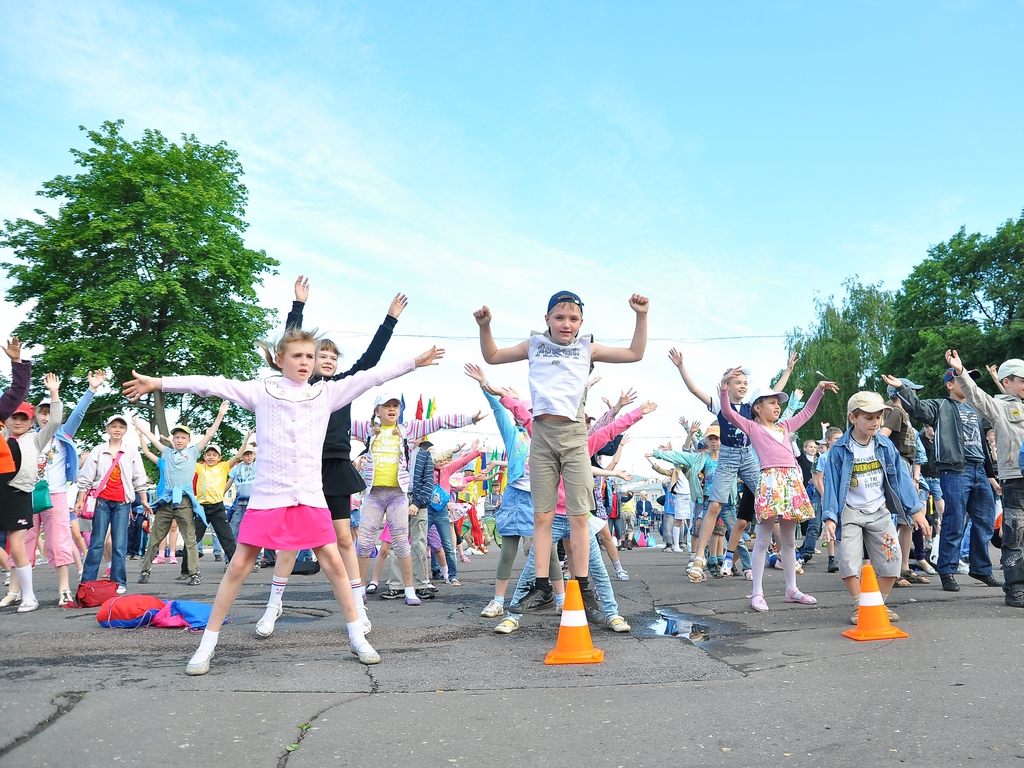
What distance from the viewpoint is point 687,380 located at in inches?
318

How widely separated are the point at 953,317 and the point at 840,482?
39.7 metres

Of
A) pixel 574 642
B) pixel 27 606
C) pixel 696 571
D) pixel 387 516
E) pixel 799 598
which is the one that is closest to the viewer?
pixel 574 642

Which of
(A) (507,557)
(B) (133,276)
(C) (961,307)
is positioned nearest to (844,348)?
(C) (961,307)

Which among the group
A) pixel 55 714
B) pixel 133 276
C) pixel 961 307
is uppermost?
pixel 961 307

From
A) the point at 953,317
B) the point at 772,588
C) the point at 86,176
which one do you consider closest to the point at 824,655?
the point at 772,588

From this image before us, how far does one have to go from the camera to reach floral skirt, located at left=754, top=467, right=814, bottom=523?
24.9 feet

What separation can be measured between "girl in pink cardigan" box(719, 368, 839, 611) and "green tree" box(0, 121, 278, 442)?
24.1 meters

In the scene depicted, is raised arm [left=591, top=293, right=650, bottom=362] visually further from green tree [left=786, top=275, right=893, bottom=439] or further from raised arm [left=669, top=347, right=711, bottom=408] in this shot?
green tree [left=786, top=275, right=893, bottom=439]

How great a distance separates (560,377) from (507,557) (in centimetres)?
210

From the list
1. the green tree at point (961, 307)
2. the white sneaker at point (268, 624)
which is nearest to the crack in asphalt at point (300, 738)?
the white sneaker at point (268, 624)

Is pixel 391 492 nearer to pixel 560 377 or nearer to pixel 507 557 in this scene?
pixel 507 557

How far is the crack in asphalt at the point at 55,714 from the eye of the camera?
3.31 metres

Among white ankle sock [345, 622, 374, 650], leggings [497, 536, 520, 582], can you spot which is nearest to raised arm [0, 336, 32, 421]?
white ankle sock [345, 622, 374, 650]

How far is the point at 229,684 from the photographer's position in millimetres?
4441
